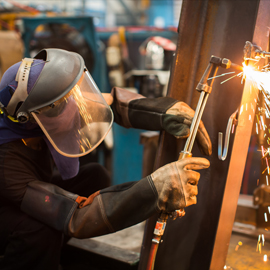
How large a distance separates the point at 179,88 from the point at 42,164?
2.69ft

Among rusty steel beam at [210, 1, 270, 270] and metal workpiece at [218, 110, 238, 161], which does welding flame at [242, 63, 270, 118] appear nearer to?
rusty steel beam at [210, 1, 270, 270]

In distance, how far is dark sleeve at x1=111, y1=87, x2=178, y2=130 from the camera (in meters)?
1.40

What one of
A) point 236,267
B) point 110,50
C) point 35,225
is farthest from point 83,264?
point 110,50

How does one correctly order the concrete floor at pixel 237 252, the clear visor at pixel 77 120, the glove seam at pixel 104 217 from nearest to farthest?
1. the glove seam at pixel 104 217
2. the clear visor at pixel 77 120
3. the concrete floor at pixel 237 252

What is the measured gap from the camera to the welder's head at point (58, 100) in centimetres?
124

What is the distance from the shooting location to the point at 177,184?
42.8 inches

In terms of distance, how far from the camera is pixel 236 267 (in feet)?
5.14

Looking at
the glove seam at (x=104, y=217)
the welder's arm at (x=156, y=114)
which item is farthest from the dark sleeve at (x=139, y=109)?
the glove seam at (x=104, y=217)

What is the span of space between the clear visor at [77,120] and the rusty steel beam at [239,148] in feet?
2.08

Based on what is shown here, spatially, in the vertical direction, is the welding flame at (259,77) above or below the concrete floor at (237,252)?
above

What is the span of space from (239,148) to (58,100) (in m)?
0.82

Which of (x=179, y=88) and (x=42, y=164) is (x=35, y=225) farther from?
(x=179, y=88)

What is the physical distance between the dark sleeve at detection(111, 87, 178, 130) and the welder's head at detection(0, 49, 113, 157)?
14cm

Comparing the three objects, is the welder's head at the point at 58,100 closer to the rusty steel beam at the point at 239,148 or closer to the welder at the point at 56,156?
the welder at the point at 56,156
